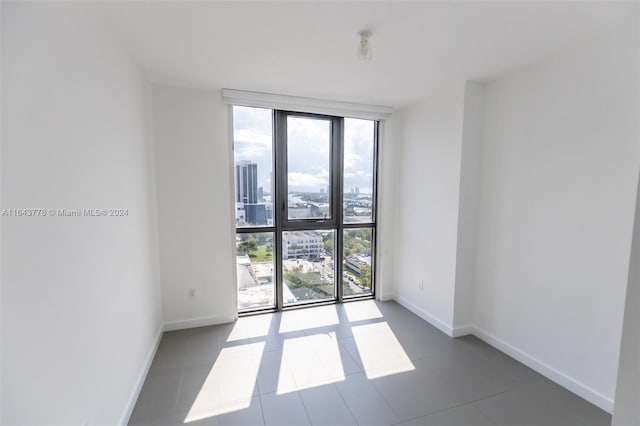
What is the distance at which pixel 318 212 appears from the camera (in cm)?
347

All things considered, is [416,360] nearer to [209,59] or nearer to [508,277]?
[508,277]

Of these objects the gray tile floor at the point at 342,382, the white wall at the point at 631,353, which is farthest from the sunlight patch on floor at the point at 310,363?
the white wall at the point at 631,353

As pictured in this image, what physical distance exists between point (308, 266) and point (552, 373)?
2.41 metres

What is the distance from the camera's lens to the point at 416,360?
7.84 ft

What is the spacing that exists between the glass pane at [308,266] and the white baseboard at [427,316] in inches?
35.0

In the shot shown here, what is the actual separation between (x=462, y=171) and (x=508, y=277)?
3.35ft

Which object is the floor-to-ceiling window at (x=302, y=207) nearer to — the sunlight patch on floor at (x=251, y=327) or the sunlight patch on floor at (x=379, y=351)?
the sunlight patch on floor at (x=251, y=327)

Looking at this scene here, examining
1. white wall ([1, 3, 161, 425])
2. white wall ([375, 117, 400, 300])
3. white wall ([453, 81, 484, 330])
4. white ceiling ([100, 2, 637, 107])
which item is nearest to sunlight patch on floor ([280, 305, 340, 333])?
white wall ([375, 117, 400, 300])

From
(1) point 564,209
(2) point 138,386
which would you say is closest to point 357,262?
(1) point 564,209

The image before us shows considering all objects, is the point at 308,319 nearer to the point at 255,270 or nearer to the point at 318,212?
the point at 255,270

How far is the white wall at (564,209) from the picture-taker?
1739 millimetres

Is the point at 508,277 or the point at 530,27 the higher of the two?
the point at 530,27

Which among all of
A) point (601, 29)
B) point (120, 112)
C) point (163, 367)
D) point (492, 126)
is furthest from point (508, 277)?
point (120, 112)

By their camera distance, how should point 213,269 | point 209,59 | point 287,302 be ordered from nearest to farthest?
1. point 209,59
2. point 213,269
3. point 287,302
